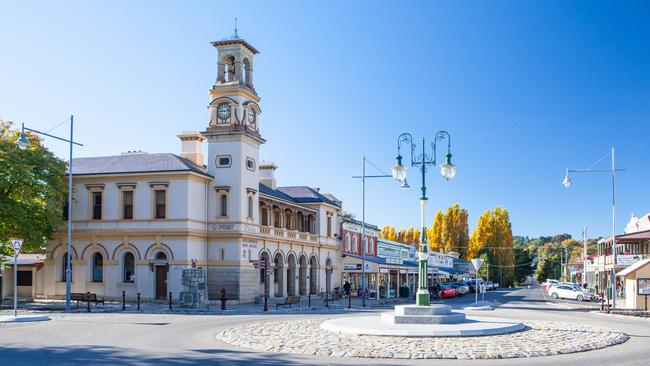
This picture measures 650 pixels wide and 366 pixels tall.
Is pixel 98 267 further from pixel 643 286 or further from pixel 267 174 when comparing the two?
pixel 643 286

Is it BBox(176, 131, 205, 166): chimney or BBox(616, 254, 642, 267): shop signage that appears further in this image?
BBox(616, 254, 642, 267): shop signage

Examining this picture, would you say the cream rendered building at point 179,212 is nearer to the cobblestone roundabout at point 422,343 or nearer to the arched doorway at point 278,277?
the arched doorway at point 278,277

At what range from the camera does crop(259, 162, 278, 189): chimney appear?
194 ft

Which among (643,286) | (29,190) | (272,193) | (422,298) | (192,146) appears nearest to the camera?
(422,298)

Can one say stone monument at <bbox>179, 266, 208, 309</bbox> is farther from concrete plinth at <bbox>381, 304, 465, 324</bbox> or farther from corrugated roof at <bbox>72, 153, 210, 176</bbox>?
concrete plinth at <bbox>381, 304, 465, 324</bbox>

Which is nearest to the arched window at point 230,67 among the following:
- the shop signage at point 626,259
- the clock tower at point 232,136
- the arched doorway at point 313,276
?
the clock tower at point 232,136

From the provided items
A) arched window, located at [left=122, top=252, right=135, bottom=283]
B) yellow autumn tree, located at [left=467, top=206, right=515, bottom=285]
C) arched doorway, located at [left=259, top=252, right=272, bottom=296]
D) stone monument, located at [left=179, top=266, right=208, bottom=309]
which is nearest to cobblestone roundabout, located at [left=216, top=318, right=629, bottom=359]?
stone monument, located at [left=179, top=266, right=208, bottom=309]

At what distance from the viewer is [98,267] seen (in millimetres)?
44594

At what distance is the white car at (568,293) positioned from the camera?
189 ft

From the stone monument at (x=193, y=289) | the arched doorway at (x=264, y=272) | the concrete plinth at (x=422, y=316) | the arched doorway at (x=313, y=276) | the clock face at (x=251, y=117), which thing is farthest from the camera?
the arched doorway at (x=313, y=276)

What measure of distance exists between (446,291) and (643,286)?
2415cm

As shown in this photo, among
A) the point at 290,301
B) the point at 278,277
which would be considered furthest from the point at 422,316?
the point at 278,277

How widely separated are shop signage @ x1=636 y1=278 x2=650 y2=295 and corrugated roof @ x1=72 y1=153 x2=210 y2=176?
2509cm

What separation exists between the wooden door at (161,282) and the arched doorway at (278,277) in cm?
1022
